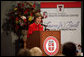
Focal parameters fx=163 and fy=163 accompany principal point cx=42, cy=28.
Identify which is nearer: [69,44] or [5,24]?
[69,44]

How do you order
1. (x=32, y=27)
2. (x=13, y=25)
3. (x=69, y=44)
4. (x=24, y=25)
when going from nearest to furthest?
(x=69, y=44) < (x=32, y=27) < (x=24, y=25) < (x=13, y=25)

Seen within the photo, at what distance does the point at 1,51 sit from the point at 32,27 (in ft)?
5.55

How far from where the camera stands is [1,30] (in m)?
4.97

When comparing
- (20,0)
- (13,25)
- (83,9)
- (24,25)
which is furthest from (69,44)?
(83,9)

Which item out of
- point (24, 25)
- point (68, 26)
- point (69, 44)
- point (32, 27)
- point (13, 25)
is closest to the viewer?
point (69, 44)

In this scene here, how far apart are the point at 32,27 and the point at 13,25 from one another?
1365mm

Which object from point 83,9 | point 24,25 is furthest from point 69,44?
point 83,9

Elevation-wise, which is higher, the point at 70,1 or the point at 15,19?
the point at 70,1

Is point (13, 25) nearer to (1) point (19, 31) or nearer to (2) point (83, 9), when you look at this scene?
(1) point (19, 31)

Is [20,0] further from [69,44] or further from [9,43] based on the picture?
[69,44]

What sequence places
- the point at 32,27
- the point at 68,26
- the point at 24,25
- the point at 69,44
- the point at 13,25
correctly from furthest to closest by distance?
the point at 68,26 < the point at 13,25 < the point at 24,25 < the point at 32,27 < the point at 69,44

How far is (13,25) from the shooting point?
4.95 m

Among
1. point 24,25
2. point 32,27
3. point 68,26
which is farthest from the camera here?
point 68,26

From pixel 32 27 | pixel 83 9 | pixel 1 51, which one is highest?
pixel 83 9
